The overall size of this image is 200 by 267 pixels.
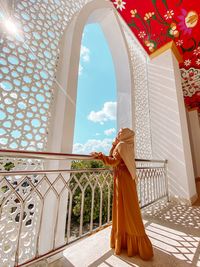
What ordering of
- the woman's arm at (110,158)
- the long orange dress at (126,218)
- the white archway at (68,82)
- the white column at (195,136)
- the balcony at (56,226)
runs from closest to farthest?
1. the balcony at (56,226)
2. the long orange dress at (126,218)
3. the woman's arm at (110,158)
4. the white archway at (68,82)
5. the white column at (195,136)

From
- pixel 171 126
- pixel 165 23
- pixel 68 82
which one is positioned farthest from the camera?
pixel 171 126

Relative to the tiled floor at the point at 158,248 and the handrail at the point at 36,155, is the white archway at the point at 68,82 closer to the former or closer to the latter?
the handrail at the point at 36,155

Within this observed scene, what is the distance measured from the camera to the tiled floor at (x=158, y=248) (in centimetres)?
118

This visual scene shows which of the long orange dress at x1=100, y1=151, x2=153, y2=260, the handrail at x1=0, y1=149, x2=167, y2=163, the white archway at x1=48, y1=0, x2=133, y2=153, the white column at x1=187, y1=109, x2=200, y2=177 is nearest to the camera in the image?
the handrail at x1=0, y1=149, x2=167, y2=163

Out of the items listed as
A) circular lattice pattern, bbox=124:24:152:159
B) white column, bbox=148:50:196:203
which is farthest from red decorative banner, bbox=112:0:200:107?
white column, bbox=148:50:196:203

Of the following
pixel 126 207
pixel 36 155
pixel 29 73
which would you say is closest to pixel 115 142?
pixel 126 207

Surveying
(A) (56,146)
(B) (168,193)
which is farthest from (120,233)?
(B) (168,193)

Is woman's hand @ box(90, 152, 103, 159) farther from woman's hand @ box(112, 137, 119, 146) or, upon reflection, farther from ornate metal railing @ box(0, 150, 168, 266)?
woman's hand @ box(112, 137, 119, 146)

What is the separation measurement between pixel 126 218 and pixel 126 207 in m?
0.09

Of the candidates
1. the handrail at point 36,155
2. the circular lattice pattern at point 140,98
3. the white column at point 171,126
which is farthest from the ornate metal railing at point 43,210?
the white column at point 171,126

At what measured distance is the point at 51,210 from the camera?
1.50 meters

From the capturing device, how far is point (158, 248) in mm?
1383

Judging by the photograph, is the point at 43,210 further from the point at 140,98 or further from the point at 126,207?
the point at 140,98

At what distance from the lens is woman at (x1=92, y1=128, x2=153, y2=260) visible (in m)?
1.22
